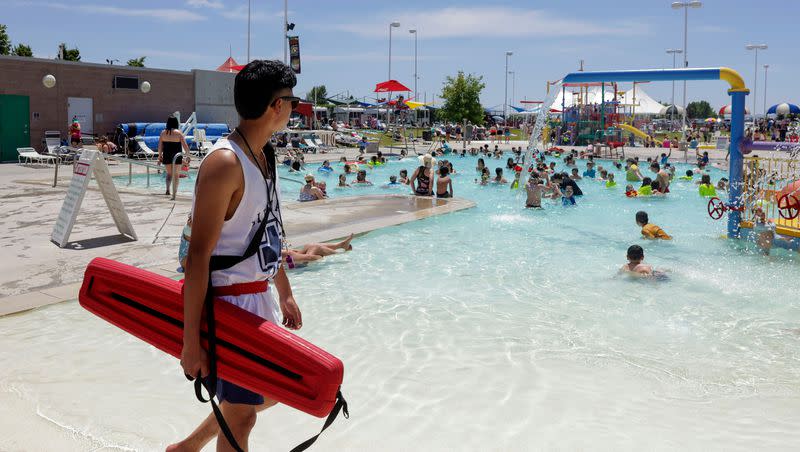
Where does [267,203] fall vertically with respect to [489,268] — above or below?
above

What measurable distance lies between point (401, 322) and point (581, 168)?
21975 mm

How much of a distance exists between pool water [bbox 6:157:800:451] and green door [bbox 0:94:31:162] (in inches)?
666

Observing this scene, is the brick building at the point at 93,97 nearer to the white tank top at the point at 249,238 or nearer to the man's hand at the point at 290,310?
the man's hand at the point at 290,310

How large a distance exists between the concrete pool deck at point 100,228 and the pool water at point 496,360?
0.62 metres

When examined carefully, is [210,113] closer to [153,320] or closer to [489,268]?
[489,268]

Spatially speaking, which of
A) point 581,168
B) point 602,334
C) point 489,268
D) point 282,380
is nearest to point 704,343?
point 602,334

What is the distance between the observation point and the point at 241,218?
228 centimetres

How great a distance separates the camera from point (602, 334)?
18.9ft

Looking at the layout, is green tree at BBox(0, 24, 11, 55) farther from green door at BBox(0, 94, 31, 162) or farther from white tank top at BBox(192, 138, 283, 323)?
white tank top at BBox(192, 138, 283, 323)

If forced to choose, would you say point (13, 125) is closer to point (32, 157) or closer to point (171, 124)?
point (32, 157)

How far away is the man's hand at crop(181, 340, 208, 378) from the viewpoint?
7.27ft

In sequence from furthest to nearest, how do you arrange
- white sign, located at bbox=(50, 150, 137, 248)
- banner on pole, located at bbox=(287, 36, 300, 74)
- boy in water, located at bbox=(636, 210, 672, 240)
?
banner on pole, located at bbox=(287, 36, 300, 74)
boy in water, located at bbox=(636, 210, 672, 240)
white sign, located at bbox=(50, 150, 137, 248)

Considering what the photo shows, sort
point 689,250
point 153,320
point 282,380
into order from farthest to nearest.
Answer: point 689,250, point 153,320, point 282,380

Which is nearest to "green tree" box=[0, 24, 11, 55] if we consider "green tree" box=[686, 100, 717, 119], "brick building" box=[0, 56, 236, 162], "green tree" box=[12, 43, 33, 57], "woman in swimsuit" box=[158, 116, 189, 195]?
"green tree" box=[12, 43, 33, 57]
